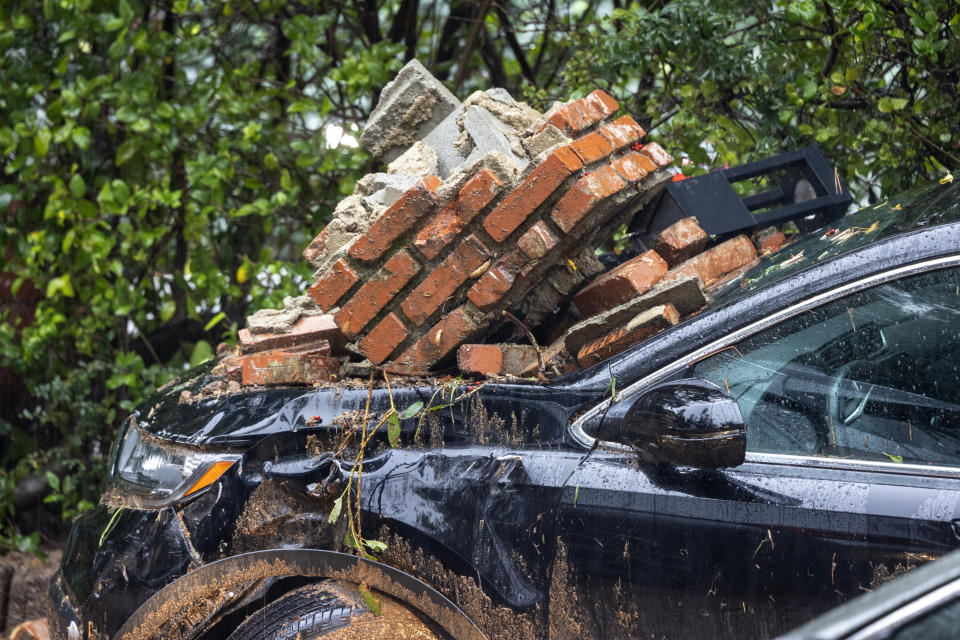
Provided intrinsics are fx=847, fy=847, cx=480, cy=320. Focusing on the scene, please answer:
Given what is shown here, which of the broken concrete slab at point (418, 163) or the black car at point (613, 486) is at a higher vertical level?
the broken concrete slab at point (418, 163)

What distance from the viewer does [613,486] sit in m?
1.88

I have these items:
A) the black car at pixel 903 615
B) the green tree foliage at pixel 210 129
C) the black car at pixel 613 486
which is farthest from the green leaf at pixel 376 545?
the green tree foliage at pixel 210 129

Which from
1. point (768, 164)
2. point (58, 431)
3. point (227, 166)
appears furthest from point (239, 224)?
point (768, 164)

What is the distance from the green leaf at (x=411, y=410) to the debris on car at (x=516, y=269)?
0.21 meters

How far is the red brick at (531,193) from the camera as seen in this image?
2395mm

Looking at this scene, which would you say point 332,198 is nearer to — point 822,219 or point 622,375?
point 822,219

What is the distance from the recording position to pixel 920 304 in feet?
5.99

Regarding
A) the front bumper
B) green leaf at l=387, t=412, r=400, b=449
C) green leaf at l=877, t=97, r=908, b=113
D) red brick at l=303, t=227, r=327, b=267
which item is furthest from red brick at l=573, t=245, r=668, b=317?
green leaf at l=877, t=97, r=908, b=113

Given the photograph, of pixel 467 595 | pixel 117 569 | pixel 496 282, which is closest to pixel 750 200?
pixel 496 282

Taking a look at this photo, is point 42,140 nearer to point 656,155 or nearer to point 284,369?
point 284,369

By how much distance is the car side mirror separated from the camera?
1689 millimetres

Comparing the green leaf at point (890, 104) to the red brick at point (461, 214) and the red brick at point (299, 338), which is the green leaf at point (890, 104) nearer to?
the red brick at point (461, 214)

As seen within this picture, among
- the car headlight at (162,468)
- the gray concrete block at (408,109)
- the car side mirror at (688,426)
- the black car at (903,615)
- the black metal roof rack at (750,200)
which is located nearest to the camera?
the black car at (903,615)

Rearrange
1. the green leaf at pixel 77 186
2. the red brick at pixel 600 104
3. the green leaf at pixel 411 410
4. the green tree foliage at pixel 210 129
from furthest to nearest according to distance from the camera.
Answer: the green leaf at pixel 77 186 → the green tree foliage at pixel 210 129 → the red brick at pixel 600 104 → the green leaf at pixel 411 410
